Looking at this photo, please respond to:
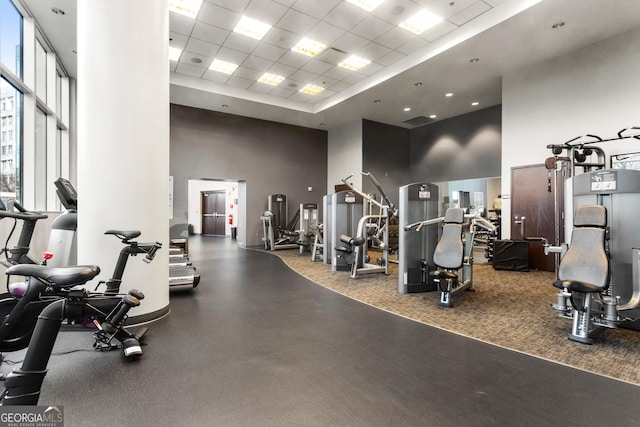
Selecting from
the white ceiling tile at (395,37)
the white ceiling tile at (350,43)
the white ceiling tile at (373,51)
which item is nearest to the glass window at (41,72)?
the white ceiling tile at (350,43)

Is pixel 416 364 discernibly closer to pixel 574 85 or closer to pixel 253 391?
pixel 253 391

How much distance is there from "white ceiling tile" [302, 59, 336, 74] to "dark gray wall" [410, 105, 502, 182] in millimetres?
4917

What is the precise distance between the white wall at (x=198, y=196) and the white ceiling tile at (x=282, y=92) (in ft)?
23.9

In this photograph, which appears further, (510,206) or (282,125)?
(282,125)

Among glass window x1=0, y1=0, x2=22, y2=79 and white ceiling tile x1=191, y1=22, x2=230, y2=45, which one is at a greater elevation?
white ceiling tile x1=191, y1=22, x2=230, y2=45

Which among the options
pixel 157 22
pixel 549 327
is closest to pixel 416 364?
pixel 549 327

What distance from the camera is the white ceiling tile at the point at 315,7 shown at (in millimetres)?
5266

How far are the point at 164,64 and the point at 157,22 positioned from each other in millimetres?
413

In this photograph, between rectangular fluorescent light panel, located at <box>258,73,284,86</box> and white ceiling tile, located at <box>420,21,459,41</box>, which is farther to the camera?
rectangular fluorescent light panel, located at <box>258,73,284,86</box>

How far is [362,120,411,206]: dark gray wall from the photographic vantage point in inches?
427

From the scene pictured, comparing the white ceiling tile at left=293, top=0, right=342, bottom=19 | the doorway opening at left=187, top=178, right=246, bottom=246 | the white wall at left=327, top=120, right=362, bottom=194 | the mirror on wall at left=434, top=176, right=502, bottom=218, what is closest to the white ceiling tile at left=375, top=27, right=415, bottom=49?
the white ceiling tile at left=293, top=0, right=342, bottom=19

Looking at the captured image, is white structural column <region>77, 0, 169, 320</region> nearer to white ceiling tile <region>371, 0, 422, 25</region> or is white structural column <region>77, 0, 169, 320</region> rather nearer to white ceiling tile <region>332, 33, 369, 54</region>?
white ceiling tile <region>371, 0, 422, 25</region>

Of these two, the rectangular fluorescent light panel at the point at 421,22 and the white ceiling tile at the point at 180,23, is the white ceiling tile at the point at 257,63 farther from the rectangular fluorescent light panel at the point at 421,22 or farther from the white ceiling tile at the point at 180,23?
the rectangular fluorescent light panel at the point at 421,22

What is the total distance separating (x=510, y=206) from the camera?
23.5 ft
